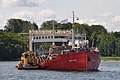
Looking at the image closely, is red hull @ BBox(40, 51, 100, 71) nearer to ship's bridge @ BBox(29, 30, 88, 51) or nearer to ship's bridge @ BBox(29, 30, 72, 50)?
ship's bridge @ BBox(29, 30, 88, 51)

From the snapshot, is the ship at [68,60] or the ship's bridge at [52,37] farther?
the ship's bridge at [52,37]

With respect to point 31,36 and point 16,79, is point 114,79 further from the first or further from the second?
point 31,36

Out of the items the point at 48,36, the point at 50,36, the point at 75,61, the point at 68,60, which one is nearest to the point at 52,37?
the point at 50,36

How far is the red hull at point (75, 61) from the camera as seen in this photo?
119 metres

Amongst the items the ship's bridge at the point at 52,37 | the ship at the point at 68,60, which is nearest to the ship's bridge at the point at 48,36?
the ship's bridge at the point at 52,37

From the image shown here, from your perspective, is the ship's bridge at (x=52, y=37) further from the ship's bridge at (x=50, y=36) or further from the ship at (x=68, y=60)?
the ship at (x=68, y=60)

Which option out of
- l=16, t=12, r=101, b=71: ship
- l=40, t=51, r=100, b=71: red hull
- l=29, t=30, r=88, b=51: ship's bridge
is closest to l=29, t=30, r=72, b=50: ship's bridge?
l=29, t=30, r=88, b=51: ship's bridge

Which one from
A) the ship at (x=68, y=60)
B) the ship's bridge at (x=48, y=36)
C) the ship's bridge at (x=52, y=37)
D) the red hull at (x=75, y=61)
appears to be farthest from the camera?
the ship's bridge at (x=48, y=36)

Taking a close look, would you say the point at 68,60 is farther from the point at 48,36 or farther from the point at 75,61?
the point at 48,36

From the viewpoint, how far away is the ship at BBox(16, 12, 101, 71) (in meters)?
119

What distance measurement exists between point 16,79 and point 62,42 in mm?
40218

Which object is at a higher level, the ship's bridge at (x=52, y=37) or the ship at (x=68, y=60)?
the ship's bridge at (x=52, y=37)

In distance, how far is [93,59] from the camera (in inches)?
4872

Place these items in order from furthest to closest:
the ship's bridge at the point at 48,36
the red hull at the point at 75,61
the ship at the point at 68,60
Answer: the ship's bridge at the point at 48,36 < the ship at the point at 68,60 < the red hull at the point at 75,61
